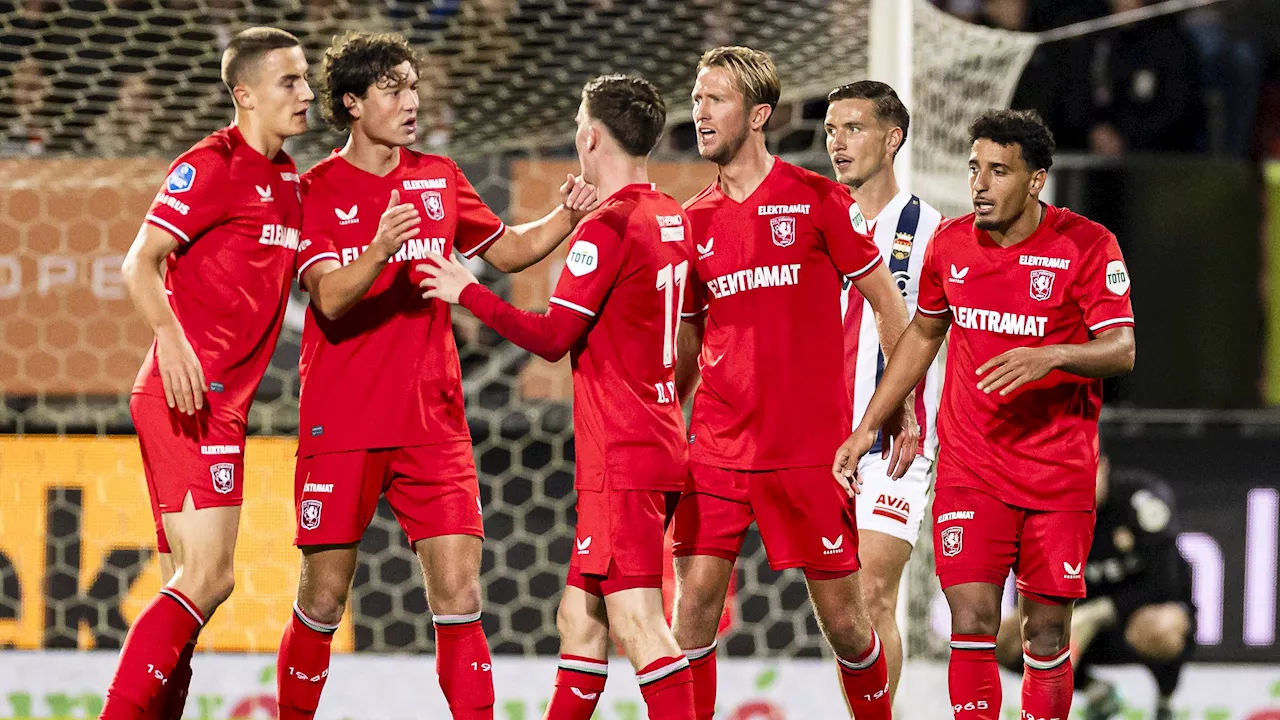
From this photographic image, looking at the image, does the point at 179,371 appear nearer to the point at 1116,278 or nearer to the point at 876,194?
the point at 876,194

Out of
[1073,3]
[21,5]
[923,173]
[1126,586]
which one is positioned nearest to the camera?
[923,173]

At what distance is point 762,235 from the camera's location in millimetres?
4023

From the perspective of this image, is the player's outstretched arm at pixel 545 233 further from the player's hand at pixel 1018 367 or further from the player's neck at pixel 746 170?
the player's hand at pixel 1018 367

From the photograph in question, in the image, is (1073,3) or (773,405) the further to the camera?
(1073,3)

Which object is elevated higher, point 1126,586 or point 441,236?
point 441,236

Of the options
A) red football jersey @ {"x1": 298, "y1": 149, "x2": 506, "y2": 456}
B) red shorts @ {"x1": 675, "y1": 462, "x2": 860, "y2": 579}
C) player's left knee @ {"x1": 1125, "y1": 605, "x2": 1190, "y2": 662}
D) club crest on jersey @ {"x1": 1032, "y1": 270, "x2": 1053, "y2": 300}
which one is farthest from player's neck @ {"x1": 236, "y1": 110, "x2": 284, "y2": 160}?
player's left knee @ {"x1": 1125, "y1": 605, "x2": 1190, "y2": 662}

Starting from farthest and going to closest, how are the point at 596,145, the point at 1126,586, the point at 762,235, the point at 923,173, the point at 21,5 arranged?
the point at 21,5, the point at 1126,586, the point at 923,173, the point at 762,235, the point at 596,145

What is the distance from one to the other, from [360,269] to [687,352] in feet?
3.17

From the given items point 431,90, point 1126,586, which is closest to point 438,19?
point 431,90

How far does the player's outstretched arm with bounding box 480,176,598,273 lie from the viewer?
163 inches

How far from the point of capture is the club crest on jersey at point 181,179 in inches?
153

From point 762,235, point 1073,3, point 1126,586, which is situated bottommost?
point 1126,586

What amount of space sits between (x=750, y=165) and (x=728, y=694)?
8.94 ft

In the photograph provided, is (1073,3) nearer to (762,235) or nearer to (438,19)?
(438,19)
